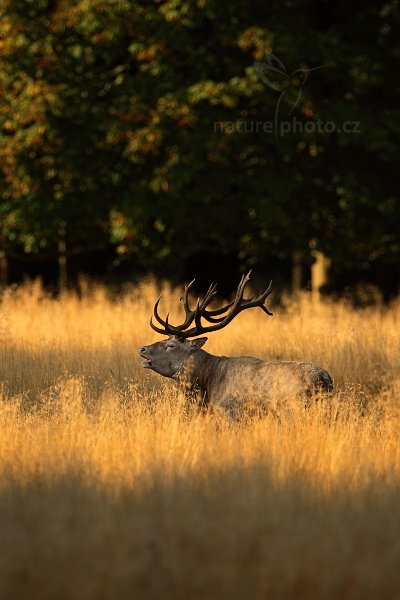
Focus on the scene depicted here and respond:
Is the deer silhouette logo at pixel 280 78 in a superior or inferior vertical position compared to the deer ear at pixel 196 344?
superior

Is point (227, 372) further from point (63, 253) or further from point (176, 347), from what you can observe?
point (63, 253)

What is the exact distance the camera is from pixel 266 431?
809 centimetres

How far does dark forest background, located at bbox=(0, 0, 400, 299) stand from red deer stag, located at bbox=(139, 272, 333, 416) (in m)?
8.56

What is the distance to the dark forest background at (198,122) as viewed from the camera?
1834 cm

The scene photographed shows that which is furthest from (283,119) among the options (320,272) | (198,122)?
(320,272)

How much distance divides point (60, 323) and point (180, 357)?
529cm

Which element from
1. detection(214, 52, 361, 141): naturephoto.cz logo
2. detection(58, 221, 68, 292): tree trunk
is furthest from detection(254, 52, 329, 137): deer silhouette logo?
detection(58, 221, 68, 292): tree trunk

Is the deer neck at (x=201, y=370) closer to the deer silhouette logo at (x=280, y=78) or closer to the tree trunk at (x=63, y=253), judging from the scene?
the deer silhouette logo at (x=280, y=78)

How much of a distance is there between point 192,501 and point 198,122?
43.7 ft

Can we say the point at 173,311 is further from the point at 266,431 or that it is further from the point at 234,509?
the point at 234,509

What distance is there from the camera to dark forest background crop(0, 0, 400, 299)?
18344 mm

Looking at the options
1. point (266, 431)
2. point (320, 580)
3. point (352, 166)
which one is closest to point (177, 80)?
point (352, 166)

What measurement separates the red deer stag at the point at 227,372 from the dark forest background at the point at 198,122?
856 cm

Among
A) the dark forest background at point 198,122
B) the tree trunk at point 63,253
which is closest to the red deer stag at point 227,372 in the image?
the dark forest background at point 198,122
